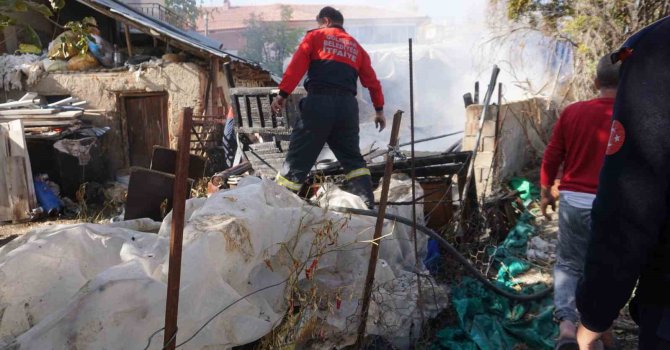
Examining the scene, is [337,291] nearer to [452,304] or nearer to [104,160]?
[452,304]

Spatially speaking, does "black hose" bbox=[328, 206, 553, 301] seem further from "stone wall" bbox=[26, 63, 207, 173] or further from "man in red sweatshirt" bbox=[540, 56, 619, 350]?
"stone wall" bbox=[26, 63, 207, 173]

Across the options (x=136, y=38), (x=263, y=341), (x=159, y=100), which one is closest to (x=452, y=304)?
(x=263, y=341)

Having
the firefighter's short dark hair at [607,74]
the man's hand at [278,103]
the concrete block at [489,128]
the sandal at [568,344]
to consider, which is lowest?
the sandal at [568,344]

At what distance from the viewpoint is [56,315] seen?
1.88 metres

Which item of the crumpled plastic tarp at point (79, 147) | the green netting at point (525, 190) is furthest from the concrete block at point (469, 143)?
the crumpled plastic tarp at point (79, 147)

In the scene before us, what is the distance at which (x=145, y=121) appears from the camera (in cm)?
1075

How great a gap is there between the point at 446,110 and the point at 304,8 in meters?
24.3

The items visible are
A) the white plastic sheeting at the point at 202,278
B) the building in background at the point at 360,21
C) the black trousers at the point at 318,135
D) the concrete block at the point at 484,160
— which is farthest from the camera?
the building in background at the point at 360,21

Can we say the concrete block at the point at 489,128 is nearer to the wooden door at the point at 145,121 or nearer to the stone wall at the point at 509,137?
the stone wall at the point at 509,137

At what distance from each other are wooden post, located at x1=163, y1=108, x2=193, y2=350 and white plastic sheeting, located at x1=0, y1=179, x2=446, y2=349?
32 cm

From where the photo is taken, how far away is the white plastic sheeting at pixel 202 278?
191 centimetres

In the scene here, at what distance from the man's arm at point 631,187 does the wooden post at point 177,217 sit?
4.10ft

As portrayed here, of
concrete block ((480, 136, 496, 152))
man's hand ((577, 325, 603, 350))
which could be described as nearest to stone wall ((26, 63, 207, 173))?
concrete block ((480, 136, 496, 152))

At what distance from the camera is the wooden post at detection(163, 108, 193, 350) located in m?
1.60
